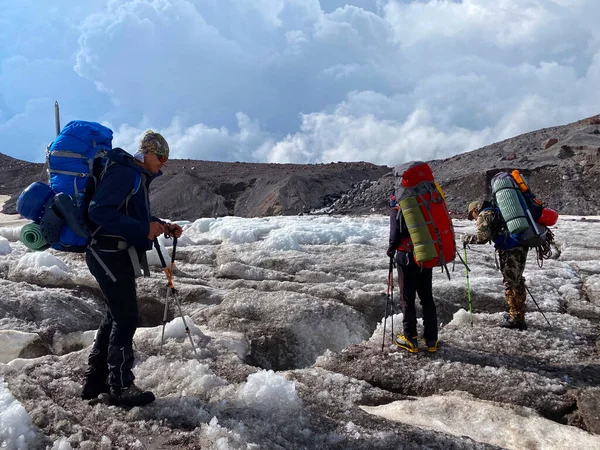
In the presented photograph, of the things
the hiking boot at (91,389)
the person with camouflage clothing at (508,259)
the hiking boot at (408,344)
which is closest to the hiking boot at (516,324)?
the person with camouflage clothing at (508,259)

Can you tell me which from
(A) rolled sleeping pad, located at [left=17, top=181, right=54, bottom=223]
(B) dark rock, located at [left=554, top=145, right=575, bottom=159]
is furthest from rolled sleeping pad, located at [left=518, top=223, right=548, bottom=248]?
(B) dark rock, located at [left=554, top=145, right=575, bottom=159]

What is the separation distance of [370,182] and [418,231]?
31.1 m

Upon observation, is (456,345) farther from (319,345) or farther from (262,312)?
(262,312)

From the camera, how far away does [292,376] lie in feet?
17.7

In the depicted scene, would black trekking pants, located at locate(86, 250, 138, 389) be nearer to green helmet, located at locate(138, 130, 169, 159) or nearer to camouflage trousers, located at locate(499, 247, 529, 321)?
green helmet, located at locate(138, 130, 169, 159)

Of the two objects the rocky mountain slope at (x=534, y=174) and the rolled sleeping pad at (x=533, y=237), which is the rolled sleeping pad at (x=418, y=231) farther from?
the rocky mountain slope at (x=534, y=174)

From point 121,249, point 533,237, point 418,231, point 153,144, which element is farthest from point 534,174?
point 121,249

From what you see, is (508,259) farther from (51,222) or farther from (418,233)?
→ (51,222)

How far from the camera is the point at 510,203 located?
6488 mm

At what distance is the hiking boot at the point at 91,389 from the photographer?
459 centimetres

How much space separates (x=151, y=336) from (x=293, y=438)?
3.11 metres

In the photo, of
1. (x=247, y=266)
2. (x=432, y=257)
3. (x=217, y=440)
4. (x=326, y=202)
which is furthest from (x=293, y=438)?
(x=326, y=202)

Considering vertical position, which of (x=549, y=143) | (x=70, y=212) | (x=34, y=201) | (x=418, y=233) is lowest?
(x=418, y=233)

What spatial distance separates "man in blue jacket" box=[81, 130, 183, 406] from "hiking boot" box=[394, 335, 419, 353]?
10.9ft
